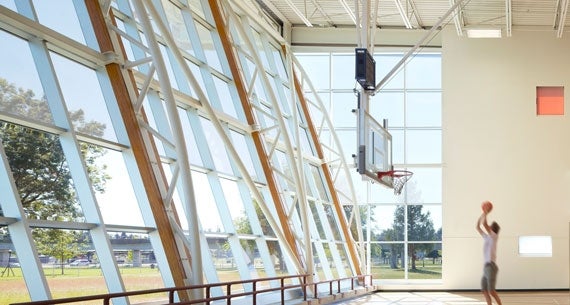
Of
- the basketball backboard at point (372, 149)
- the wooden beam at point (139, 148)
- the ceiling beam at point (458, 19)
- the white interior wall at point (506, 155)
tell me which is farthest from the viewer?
the white interior wall at point (506, 155)

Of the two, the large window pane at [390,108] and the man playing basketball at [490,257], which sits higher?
the large window pane at [390,108]

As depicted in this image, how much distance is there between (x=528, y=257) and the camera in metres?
27.2

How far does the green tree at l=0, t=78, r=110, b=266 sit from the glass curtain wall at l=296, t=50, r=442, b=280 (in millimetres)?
18384

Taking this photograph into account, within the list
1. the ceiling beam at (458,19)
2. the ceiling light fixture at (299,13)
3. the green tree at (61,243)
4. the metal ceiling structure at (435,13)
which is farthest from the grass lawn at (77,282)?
the ceiling beam at (458,19)

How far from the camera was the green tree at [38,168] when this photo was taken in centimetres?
1037

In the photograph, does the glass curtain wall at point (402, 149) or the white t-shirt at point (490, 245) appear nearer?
the white t-shirt at point (490, 245)

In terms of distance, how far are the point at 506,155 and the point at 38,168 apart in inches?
787

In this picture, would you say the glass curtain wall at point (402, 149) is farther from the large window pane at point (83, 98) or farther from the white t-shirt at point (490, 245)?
the large window pane at point (83, 98)

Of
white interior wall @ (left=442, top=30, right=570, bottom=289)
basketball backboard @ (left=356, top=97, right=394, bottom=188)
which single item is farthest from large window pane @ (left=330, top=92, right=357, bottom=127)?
basketball backboard @ (left=356, top=97, right=394, bottom=188)

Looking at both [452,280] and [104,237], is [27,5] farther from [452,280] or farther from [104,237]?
[452,280]

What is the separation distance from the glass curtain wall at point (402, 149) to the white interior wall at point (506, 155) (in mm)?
835

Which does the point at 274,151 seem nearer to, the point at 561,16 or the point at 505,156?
the point at 505,156

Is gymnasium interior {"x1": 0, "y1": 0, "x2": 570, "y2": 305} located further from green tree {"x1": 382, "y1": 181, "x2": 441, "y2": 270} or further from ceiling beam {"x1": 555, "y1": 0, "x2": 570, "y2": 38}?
ceiling beam {"x1": 555, "y1": 0, "x2": 570, "y2": 38}

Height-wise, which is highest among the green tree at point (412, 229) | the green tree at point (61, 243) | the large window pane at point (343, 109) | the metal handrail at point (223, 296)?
the large window pane at point (343, 109)
